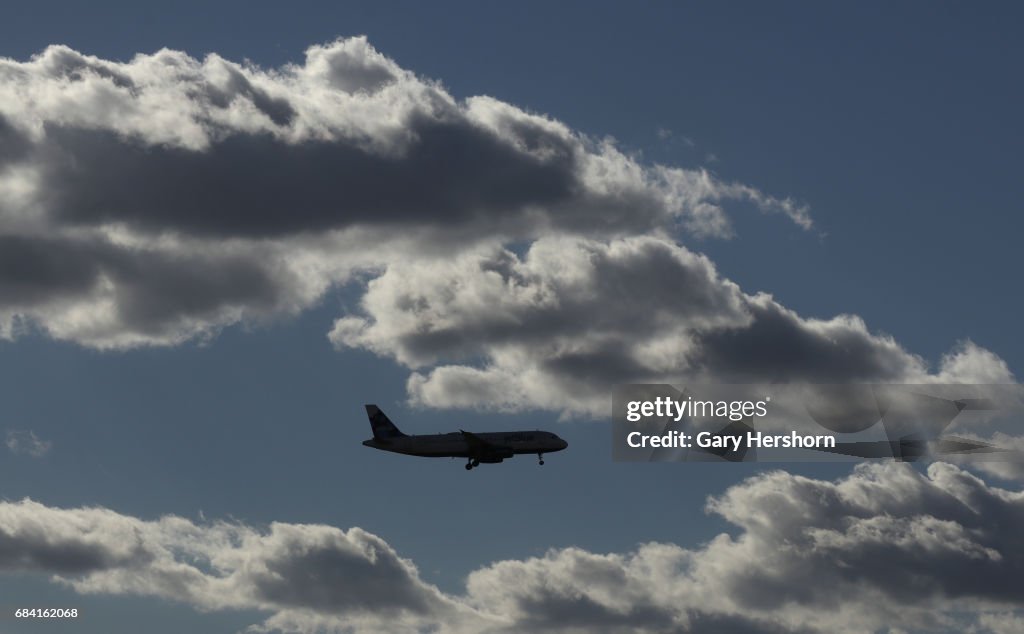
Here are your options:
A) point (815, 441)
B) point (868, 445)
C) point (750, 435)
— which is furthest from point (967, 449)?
point (750, 435)

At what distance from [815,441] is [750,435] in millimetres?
25538

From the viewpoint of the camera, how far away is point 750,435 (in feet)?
646

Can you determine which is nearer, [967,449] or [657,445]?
[967,449]

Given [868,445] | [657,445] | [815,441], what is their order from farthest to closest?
[657,445]
[815,441]
[868,445]

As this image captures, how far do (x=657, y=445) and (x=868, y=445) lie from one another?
48.1 meters

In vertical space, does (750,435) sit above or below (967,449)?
above

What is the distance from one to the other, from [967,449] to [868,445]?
38.6 ft

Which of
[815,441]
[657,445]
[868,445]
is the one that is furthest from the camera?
[657,445]

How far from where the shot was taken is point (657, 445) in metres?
194

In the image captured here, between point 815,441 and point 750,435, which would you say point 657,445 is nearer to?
point 750,435

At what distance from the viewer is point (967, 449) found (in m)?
153

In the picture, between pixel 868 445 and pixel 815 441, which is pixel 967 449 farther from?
pixel 815 441

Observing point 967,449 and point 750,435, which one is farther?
point 750,435

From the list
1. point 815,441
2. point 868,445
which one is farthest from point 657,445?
point 868,445
